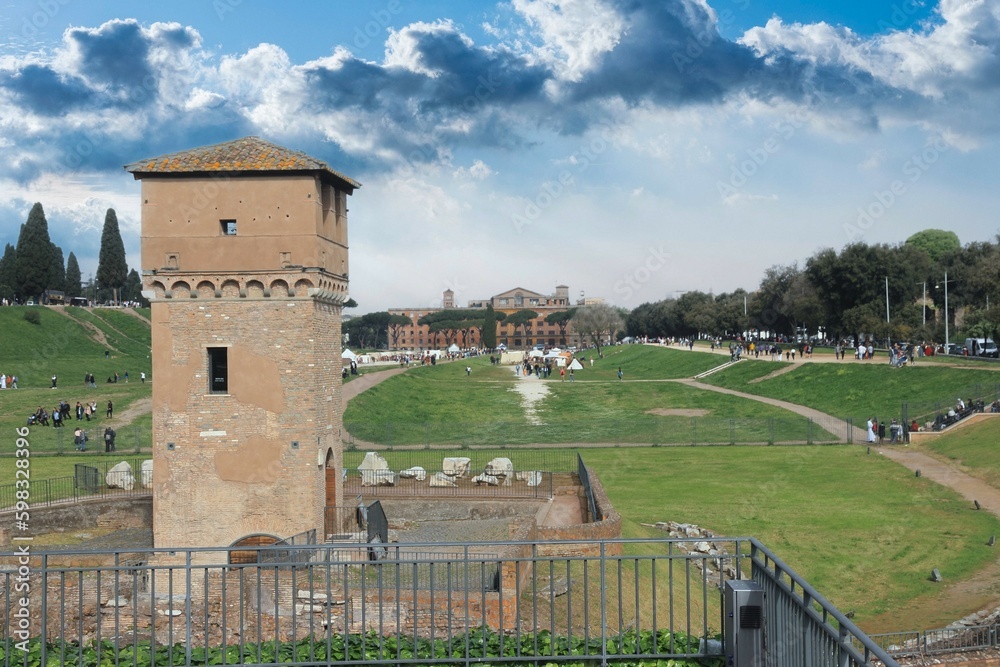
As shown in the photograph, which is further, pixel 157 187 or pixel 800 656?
pixel 157 187

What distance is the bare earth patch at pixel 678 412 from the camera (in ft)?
169

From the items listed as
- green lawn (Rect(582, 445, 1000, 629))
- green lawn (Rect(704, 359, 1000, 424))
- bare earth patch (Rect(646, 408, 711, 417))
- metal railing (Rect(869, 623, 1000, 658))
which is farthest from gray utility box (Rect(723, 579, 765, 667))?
bare earth patch (Rect(646, 408, 711, 417))

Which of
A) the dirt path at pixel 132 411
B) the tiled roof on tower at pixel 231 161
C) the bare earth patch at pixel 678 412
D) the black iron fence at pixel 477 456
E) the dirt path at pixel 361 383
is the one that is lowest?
the black iron fence at pixel 477 456

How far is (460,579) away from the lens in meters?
16.6

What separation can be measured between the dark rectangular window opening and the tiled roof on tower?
3775 mm

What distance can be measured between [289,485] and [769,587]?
460 inches

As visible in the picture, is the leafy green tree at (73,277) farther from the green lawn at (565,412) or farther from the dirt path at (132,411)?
the dirt path at (132,411)

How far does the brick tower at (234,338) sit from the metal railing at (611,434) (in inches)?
734

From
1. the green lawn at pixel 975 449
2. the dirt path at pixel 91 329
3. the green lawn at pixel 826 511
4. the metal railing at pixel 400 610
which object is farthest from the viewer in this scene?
the dirt path at pixel 91 329

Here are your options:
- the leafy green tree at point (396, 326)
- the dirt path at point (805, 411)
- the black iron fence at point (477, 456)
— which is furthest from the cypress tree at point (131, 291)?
the black iron fence at point (477, 456)

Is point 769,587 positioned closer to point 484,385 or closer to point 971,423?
point 971,423

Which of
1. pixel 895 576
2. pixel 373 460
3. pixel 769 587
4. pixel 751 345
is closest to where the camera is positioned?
pixel 769 587

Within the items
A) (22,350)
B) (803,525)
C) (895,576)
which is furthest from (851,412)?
(22,350)

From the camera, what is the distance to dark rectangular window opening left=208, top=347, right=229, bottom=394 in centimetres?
1931
